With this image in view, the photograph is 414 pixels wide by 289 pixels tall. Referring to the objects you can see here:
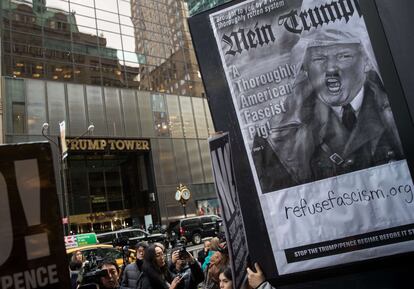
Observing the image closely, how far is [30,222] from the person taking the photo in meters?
1.98

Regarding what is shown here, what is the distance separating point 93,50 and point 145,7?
8.71 m

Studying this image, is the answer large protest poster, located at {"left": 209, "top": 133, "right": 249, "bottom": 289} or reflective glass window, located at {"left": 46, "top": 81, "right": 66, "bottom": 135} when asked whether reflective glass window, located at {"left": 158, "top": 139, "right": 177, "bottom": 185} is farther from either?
large protest poster, located at {"left": 209, "top": 133, "right": 249, "bottom": 289}

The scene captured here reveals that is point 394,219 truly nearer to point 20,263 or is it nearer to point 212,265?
point 20,263

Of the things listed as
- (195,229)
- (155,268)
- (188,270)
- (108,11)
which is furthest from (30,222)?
(108,11)

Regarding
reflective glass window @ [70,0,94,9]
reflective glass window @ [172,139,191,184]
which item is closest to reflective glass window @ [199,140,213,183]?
reflective glass window @ [172,139,191,184]

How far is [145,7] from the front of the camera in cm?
4234

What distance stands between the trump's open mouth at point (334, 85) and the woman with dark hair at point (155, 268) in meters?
3.31

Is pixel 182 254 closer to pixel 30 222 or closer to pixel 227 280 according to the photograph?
pixel 227 280

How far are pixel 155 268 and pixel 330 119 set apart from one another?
3.39 meters

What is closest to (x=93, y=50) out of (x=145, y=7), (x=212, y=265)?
(x=145, y=7)

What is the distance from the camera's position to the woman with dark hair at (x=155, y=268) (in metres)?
4.65

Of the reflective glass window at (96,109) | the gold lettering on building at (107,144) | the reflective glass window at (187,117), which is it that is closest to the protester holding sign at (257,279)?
the gold lettering on building at (107,144)

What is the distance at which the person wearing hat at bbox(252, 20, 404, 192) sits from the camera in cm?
199

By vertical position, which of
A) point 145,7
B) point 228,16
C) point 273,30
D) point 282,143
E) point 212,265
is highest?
point 145,7
